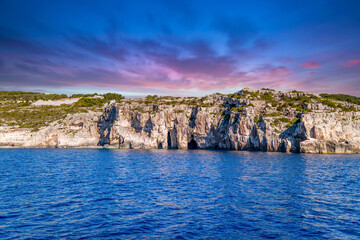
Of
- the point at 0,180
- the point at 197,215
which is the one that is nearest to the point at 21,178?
the point at 0,180

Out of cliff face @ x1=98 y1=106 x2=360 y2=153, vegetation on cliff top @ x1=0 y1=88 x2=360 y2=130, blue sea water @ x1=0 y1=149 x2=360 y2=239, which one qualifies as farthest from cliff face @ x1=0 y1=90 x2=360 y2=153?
blue sea water @ x1=0 y1=149 x2=360 y2=239

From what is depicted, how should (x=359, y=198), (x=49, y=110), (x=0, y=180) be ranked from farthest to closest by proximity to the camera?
(x=49, y=110) < (x=0, y=180) < (x=359, y=198)

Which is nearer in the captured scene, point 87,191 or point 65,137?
point 87,191

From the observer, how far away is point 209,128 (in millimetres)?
103750

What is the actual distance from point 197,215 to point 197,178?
50.0 feet

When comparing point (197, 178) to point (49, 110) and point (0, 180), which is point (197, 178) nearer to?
point (0, 180)

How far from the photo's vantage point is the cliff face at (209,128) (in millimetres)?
80188

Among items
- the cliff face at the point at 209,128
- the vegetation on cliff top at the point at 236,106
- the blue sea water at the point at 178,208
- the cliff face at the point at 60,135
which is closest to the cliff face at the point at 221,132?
the cliff face at the point at 209,128

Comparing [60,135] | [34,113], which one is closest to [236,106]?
[60,135]

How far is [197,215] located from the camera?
18.2m

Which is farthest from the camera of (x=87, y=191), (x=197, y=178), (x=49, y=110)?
(x=49, y=110)

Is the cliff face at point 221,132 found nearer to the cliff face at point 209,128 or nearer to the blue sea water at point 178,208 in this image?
the cliff face at point 209,128

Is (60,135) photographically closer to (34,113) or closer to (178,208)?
(34,113)

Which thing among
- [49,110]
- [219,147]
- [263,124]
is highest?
[49,110]
